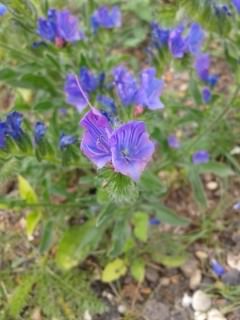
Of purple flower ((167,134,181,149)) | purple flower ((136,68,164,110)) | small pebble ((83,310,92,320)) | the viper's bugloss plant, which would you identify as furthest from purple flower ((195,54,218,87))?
small pebble ((83,310,92,320))

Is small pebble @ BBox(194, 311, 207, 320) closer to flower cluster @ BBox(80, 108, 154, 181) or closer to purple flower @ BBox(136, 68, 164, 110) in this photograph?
purple flower @ BBox(136, 68, 164, 110)

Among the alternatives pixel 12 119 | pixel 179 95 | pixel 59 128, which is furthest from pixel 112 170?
pixel 179 95

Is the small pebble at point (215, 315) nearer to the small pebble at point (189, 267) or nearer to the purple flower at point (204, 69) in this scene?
the small pebble at point (189, 267)

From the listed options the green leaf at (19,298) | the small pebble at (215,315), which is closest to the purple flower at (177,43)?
the small pebble at (215,315)

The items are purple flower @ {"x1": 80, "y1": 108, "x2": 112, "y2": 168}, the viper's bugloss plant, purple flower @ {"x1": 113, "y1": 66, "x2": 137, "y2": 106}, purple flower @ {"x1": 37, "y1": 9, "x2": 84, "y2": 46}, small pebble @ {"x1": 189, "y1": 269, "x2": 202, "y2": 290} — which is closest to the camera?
purple flower @ {"x1": 80, "y1": 108, "x2": 112, "y2": 168}

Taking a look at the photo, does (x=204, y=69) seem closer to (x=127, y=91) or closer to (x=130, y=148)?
(x=127, y=91)

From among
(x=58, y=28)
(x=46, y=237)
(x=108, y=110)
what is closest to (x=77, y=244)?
(x=46, y=237)
